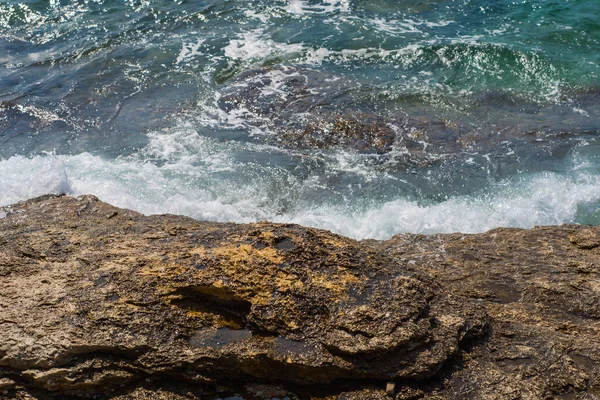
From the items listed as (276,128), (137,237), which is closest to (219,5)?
(276,128)

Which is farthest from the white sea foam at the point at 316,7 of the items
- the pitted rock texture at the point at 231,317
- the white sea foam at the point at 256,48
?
the pitted rock texture at the point at 231,317

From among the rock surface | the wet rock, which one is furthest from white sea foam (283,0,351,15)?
the rock surface

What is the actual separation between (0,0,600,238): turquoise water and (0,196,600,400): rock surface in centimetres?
384

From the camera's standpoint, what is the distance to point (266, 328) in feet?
12.5

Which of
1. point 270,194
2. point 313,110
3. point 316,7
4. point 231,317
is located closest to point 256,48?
point 316,7

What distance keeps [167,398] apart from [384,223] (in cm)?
496

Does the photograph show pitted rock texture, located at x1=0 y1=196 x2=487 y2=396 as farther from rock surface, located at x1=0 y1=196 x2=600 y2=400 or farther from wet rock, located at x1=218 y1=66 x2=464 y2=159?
wet rock, located at x1=218 y1=66 x2=464 y2=159

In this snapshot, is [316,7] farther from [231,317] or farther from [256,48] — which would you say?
[231,317]

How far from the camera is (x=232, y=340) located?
380 centimetres

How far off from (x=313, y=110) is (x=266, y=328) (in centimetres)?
798

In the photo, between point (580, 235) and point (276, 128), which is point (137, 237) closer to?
point (580, 235)

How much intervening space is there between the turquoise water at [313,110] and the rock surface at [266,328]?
384 centimetres

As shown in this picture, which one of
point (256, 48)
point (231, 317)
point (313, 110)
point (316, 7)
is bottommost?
point (313, 110)

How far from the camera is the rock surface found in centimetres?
370
